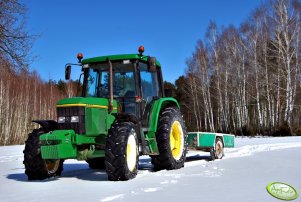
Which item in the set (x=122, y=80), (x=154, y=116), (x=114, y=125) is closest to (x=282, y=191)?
(x=114, y=125)

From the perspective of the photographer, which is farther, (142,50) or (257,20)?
(257,20)

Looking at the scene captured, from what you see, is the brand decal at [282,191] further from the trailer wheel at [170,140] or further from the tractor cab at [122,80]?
the tractor cab at [122,80]

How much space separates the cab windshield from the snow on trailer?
2720 mm

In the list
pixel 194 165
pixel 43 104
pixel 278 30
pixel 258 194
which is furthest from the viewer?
pixel 43 104

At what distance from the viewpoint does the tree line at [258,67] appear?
2691cm

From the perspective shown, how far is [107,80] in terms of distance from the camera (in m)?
7.47

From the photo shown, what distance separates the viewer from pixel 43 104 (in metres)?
40.4

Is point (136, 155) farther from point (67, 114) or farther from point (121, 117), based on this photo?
point (67, 114)

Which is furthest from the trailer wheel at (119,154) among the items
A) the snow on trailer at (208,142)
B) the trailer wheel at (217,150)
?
the trailer wheel at (217,150)

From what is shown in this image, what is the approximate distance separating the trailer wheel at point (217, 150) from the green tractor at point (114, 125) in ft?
5.61

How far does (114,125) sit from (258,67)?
25.9 metres

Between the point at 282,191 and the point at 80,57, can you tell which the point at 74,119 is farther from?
the point at 282,191

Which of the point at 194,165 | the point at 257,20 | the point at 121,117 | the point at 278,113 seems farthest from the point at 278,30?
the point at 121,117

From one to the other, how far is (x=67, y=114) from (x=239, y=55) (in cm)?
2696
